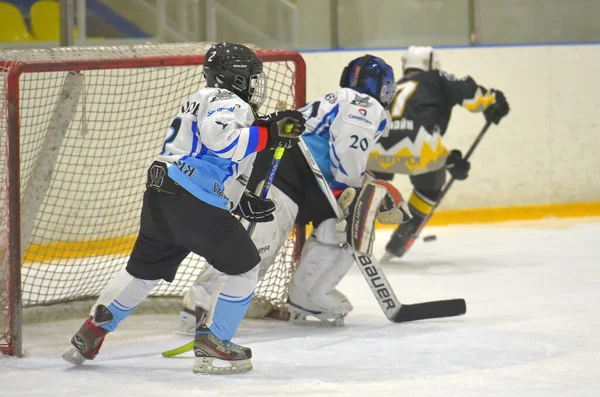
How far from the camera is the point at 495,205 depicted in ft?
23.9

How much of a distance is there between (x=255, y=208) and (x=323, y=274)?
0.74 meters

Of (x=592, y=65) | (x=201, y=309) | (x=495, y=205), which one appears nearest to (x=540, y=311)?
(x=201, y=309)

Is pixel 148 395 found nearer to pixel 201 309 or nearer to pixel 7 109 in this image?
pixel 201 309

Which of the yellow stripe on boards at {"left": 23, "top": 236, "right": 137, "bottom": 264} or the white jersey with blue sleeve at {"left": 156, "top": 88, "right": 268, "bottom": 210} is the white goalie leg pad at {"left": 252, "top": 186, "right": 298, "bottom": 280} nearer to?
the white jersey with blue sleeve at {"left": 156, "top": 88, "right": 268, "bottom": 210}

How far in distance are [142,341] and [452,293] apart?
1.57 m

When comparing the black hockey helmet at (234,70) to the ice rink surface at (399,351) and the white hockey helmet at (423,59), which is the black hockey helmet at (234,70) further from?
the white hockey helmet at (423,59)

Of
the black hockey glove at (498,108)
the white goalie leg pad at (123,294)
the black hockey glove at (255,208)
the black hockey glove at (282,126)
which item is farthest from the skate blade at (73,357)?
the black hockey glove at (498,108)

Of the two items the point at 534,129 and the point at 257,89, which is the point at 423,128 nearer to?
the point at 534,129

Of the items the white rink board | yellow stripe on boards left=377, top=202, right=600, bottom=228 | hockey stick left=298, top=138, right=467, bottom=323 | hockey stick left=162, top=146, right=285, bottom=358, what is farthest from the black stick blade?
the white rink board

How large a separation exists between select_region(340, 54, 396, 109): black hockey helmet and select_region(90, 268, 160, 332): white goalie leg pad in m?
1.19

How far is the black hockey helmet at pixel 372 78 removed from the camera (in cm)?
435

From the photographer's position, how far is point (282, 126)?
136 inches

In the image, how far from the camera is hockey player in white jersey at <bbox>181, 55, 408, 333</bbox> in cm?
422

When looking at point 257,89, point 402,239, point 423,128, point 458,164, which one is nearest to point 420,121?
point 423,128
